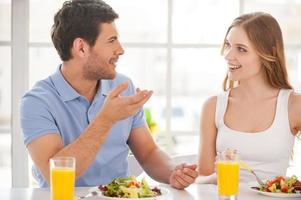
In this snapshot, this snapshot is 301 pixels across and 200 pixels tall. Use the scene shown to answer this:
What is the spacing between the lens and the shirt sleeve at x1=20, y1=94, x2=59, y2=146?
7.32 ft

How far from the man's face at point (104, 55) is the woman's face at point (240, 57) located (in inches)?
19.7

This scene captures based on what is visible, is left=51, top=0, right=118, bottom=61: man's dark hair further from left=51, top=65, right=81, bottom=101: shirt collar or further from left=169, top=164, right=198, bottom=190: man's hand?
left=169, top=164, right=198, bottom=190: man's hand

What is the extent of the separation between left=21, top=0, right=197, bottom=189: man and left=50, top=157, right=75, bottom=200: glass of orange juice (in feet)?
1.66

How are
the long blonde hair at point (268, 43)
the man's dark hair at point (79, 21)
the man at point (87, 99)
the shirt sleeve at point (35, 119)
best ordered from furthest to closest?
the long blonde hair at point (268, 43)
the man's dark hair at point (79, 21)
the man at point (87, 99)
the shirt sleeve at point (35, 119)

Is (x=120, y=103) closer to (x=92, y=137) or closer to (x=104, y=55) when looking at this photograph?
(x=92, y=137)

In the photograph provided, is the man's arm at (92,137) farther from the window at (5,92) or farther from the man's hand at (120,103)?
the window at (5,92)

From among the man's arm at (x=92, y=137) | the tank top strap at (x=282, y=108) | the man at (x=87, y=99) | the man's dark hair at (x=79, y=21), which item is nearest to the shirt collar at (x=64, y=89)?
the man at (x=87, y=99)

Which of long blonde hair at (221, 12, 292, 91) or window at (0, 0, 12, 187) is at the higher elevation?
long blonde hair at (221, 12, 292, 91)

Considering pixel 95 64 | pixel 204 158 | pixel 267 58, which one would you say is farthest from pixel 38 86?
pixel 267 58

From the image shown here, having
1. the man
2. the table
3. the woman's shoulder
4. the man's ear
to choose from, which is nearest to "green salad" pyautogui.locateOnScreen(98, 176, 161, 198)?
the table

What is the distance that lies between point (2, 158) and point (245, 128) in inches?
88.5

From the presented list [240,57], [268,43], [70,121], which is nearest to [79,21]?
[70,121]

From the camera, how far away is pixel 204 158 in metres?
2.62

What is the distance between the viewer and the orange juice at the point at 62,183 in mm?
1715
